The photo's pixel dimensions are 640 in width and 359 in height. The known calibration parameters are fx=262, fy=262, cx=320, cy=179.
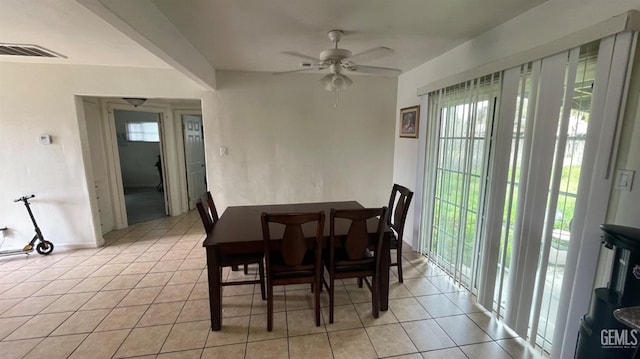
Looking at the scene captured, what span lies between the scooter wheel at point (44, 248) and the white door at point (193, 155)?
6.48 ft

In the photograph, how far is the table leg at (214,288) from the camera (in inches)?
76.8

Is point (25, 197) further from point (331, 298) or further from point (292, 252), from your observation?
point (331, 298)

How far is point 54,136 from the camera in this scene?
127 inches

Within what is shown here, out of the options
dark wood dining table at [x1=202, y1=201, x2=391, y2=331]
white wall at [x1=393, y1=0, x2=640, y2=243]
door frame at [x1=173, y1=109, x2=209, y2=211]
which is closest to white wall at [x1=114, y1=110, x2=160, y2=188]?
door frame at [x1=173, y1=109, x2=209, y2=211]

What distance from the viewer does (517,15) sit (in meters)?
1.96

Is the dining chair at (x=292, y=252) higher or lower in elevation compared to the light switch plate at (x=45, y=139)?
lower

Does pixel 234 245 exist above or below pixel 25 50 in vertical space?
below

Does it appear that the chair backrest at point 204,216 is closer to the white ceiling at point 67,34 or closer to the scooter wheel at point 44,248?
the white ceiling at point 67,34

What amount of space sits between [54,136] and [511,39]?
493cm

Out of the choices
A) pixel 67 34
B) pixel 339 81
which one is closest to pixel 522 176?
pixel 339 81

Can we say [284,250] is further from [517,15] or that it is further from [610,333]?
[517,15]

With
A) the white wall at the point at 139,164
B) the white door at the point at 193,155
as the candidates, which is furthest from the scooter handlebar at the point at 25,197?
the white wall at the point at 139,164

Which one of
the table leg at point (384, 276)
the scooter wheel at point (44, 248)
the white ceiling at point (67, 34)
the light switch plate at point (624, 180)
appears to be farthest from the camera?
the scooter wheel at point (44, 248)

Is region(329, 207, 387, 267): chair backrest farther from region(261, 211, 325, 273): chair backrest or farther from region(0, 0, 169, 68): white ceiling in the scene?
region(0, 0, 169, 68): white ceiling
